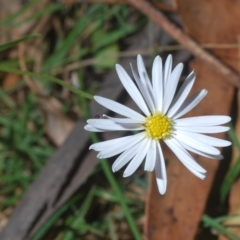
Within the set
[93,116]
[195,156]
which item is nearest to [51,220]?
[93,116]

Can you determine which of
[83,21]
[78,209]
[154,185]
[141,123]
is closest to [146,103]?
[141,123]

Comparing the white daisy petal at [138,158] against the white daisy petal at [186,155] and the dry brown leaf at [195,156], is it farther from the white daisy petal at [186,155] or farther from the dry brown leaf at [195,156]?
the dry brown leaf at [195,156]

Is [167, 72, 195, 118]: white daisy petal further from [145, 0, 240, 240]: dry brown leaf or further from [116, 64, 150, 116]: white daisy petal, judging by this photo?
[145, 0, 240, 240]: dry brown leaf

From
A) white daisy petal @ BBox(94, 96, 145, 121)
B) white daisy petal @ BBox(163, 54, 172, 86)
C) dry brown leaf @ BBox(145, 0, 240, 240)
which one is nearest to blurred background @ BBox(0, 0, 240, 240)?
dry brown leaf @ BBox(145, 0, 240, 240)

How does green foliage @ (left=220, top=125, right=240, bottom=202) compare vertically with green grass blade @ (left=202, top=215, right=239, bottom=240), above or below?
above

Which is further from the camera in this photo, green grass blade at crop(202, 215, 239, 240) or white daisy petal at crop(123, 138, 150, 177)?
green grass blade at crop(202, 215, 239, 240)

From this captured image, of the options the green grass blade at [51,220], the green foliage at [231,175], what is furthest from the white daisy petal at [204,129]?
the green grass blade at [51,220]

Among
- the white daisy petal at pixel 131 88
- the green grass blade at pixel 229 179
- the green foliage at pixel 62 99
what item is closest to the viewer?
the white daisy petal at pixel 131 88
